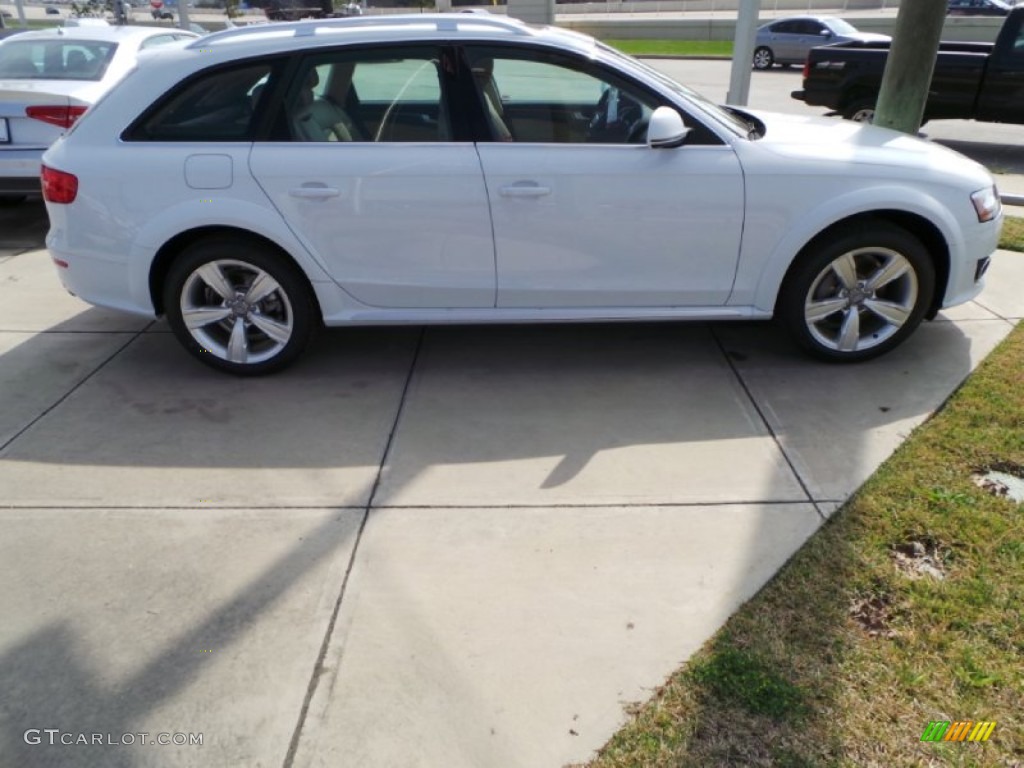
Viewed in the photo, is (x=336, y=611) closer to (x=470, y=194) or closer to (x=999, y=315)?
(x=470, y=194)

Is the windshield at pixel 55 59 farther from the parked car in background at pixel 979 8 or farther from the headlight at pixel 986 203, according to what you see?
the parked car in background at pixel 979 8

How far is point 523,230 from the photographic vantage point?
416 cm

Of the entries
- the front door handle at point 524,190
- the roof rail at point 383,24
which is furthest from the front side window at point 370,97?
the front door handle at point 524,190

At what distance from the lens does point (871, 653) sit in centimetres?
257

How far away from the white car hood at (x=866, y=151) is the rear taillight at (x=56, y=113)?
553 cm

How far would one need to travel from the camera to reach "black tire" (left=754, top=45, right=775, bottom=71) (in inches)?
953

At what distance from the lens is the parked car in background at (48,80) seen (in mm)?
6797

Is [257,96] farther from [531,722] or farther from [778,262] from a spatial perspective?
[531,722]

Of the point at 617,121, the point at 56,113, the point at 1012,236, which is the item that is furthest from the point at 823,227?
the point at 56,113

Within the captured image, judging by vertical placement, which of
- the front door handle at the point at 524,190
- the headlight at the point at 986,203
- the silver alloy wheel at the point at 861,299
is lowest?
the silver alloy wheel at the point at 861,299

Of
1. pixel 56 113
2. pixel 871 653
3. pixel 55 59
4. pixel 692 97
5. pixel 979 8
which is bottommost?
pixel 979 8

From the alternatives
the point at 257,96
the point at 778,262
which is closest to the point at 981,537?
the point at 778,262

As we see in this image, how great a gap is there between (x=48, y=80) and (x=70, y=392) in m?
4.34

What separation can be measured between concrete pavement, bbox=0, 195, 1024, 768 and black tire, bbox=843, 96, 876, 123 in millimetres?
Answer: 6386
